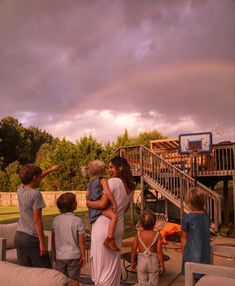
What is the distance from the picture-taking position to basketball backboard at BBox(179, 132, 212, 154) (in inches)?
516

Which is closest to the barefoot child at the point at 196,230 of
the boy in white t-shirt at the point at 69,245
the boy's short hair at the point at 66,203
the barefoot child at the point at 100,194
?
the barefoot child at the point at 100,194

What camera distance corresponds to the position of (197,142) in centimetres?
1325

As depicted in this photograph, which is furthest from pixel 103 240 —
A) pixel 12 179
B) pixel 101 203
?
pixel 12 179

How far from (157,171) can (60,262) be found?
452 inches

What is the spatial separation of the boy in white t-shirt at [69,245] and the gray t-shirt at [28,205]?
260mm

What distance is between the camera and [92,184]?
3928 millimetres

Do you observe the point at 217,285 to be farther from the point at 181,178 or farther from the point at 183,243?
the point at 181,178

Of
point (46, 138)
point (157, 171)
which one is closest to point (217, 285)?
point (157, 171)

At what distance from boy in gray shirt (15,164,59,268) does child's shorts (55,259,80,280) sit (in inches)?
7.0

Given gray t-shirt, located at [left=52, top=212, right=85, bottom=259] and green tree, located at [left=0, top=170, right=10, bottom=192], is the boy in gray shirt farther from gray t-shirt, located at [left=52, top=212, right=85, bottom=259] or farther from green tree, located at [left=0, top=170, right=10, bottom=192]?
green tree, located at [left=0, top=170, right=10, bottom=192]

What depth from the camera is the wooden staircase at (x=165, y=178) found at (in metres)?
13.2

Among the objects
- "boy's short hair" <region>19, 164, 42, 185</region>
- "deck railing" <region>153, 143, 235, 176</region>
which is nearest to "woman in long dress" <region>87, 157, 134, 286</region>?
"boy's short hair" <region>19, 164, 42, 185</region>

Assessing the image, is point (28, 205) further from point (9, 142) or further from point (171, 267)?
point (9, 142)

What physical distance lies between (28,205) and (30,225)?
223 mm
